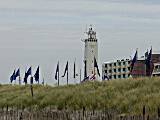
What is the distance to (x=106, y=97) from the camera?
2592 centimetres

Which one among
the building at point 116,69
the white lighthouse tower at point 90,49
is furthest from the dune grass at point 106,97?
the building at point 116,69

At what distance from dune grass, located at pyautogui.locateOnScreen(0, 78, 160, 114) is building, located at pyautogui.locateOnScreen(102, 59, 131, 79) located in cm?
8332

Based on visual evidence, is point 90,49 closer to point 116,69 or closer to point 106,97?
point 116,69

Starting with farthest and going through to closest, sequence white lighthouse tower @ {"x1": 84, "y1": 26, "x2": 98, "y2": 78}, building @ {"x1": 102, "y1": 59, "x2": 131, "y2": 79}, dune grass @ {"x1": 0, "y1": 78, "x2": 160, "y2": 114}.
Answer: building @ {"x1": 102, "y1": 59, "x2": 131, "y2": 79}, white lighthouse tower @ {"x1": 84, "y1": 26, "x2": 98, "y2": 78}, dune grass @ {"x1": 0, "y1": 78, "x2": 160, "y2": 114}

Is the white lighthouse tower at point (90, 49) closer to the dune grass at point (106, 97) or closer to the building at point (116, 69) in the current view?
the building at point (116, 69)

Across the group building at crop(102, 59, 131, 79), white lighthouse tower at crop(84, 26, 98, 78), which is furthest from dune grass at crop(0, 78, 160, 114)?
building at crop(102, 59, 131, 79)

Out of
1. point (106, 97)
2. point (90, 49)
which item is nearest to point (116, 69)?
point (90, 49)

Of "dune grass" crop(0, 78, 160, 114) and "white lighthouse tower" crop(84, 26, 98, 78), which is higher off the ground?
"white lighthouse tower" crop(84, 26, 98, 78)

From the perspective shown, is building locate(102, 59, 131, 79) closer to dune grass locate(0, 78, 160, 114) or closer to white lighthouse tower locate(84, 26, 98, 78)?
white lighthouse tower locate(84, 26, 98, 78)

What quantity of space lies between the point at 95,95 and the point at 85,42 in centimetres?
7887

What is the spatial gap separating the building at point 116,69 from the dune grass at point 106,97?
3280 inches

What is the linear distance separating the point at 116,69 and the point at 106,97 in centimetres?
9392

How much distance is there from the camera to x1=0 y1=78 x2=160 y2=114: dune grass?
22.9 m

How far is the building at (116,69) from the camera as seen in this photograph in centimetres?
11581
